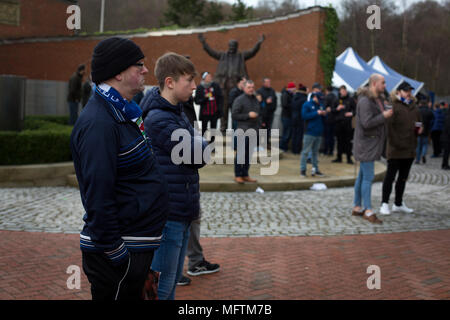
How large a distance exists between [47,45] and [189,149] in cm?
2272

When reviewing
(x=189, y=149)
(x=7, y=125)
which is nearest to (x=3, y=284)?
(x=189, y=149)

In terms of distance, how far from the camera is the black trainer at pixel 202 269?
492cm

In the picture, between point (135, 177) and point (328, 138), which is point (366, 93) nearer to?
point (135, 177)

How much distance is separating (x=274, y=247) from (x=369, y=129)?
2497mm

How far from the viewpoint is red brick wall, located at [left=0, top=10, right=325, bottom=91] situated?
16916 mm

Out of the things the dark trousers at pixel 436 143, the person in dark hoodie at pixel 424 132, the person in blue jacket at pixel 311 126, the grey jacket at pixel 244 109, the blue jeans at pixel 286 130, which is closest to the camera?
the grey jacket at pixel 244 109

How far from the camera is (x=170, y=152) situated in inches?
130

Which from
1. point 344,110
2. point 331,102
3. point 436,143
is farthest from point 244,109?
point 436,143

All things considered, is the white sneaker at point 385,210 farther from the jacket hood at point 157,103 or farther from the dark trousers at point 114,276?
the dark trousers at point 114,276

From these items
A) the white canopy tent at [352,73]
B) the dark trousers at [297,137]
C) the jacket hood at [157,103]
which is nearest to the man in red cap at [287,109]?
the dark trousers at [297,137]

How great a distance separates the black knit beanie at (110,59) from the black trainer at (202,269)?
293cm

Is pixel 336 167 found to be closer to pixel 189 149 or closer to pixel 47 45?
pixel 189 149

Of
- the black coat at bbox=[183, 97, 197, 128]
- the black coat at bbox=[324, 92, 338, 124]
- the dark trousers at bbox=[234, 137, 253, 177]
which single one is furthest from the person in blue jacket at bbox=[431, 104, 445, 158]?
the black coat at bbox=[183, 97, 197, 128]

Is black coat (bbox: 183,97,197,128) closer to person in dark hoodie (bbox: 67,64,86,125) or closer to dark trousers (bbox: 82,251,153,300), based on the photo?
dark trousers (bbox: 82,251,153,300)
